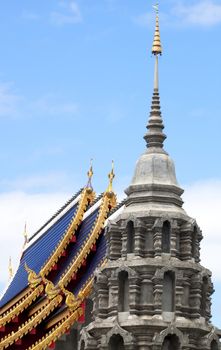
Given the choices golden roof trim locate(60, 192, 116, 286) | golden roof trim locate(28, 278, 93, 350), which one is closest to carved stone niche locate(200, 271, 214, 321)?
golden roof trim locate(28, 278, 93, 350)

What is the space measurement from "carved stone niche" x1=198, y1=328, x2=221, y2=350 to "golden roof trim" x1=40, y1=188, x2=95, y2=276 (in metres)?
7.88

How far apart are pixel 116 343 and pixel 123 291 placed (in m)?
1.24

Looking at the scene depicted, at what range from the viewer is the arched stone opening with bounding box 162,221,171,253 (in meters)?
31.7

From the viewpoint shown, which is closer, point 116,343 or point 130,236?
point 116,343

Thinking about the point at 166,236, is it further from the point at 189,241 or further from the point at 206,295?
the point at 206,295

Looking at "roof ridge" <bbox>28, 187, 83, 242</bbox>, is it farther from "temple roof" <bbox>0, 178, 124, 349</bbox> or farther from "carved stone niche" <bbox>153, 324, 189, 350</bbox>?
"carved stone niche" <bbox>153, 324, 189, 350</bbox>

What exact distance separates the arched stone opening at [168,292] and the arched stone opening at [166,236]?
64 centimetres

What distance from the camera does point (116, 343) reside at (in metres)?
31.0

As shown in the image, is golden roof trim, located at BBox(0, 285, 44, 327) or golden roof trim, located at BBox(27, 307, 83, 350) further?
golden roof trim, located at BBox(0, 285, 44, 327)

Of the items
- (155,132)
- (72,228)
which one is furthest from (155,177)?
(72,228)

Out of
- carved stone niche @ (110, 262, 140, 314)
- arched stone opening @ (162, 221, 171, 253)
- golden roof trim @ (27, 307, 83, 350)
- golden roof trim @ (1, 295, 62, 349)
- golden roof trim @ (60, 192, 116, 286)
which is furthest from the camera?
golden roof trim @ (60, 192, 116, 286)

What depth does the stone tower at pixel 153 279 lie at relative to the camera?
30781 millimetres

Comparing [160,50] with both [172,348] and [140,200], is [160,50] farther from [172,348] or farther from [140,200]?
[172,348]

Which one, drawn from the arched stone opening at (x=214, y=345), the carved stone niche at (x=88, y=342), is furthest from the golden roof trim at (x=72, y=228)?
the arched stone opening at (x=214, y=345)
